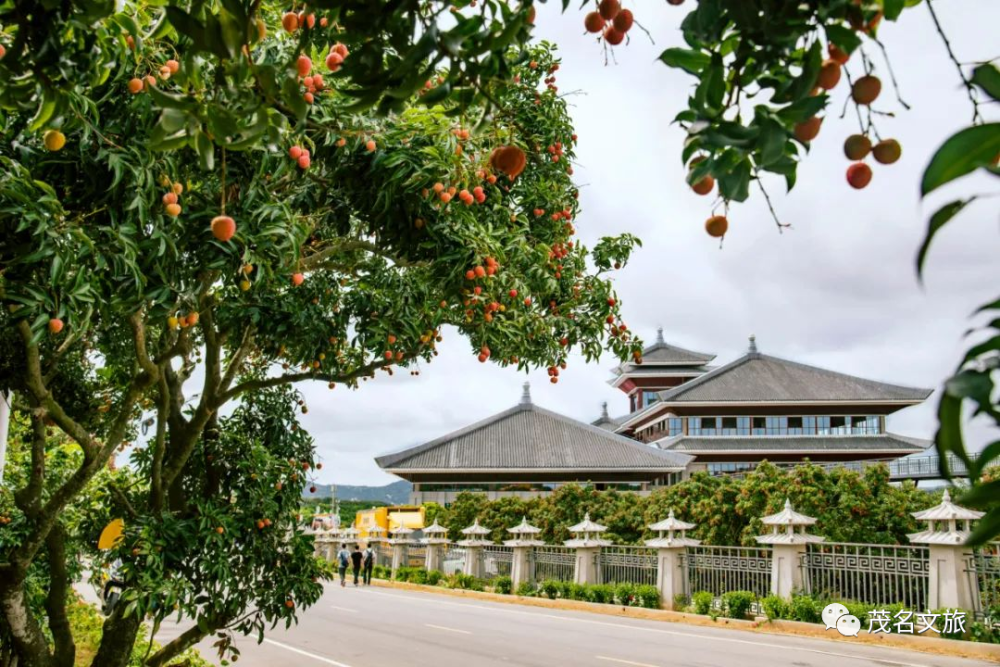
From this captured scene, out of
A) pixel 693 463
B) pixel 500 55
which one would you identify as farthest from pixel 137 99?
pixel 693 463

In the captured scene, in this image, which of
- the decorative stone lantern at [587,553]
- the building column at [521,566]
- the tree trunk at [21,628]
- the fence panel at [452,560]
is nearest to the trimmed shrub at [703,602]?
the decorative stone lantern at [587,553]

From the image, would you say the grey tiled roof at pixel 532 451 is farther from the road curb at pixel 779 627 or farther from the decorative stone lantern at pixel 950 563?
the decorative stone lantern at pixel 950 563

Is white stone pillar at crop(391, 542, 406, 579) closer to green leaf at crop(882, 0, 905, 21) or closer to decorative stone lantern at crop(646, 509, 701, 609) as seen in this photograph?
decorative stone lantern at crop(646, 509, 701, 609)

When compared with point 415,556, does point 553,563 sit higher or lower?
higher

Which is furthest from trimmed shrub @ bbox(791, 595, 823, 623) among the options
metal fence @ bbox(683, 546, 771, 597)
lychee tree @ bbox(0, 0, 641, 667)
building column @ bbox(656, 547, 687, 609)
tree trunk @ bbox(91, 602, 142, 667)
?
tree trunk @ bbox(91, 602, 142, 667)

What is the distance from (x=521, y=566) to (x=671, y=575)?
19.1ft

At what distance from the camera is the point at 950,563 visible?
12.2 meters

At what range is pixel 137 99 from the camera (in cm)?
345

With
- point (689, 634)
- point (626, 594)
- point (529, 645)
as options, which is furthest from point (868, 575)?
point (529, 645)

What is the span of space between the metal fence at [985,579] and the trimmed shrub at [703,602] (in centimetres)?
506

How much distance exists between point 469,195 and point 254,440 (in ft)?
11.3

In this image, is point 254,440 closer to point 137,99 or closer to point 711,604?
point 137,99

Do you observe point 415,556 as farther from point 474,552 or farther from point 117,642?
point 117,642

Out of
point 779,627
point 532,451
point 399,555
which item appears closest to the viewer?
point 779,627
